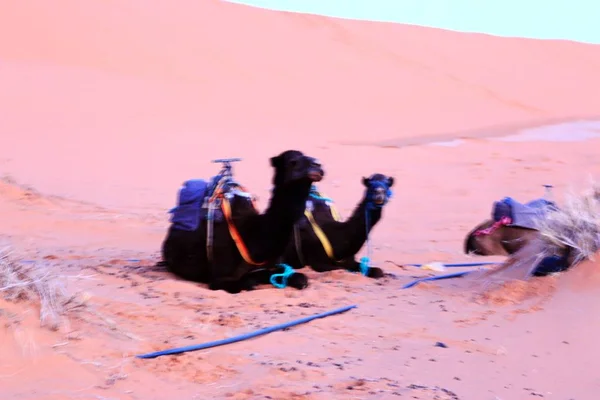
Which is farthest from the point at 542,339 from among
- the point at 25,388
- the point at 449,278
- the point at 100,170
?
the point at 100,170

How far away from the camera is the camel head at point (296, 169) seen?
621cm

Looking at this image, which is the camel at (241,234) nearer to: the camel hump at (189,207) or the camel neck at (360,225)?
the camel hump at (189,207)

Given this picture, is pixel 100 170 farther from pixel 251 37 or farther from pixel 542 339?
pixel 251 37

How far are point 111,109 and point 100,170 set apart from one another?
25.6ft

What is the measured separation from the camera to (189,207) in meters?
7.22

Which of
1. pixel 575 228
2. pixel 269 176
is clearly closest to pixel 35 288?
pixel 575 228

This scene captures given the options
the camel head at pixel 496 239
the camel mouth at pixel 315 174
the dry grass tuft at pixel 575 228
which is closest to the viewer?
the dry grass tuft at pixel 575 228

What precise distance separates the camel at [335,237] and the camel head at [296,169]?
3.28 ft

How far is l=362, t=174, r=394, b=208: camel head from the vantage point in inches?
291

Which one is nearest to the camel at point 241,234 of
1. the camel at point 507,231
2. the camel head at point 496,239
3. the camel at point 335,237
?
the camel at point 335,237

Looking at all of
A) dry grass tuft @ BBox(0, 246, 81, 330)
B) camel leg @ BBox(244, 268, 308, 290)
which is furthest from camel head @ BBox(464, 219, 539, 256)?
dry grass tuft @ BBox(0, 246, 81, 330)

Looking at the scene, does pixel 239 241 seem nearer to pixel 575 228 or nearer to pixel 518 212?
pixel 575 228

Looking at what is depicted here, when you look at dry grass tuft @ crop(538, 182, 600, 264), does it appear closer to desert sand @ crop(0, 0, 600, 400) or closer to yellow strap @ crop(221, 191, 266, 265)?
desert sand @ crop(0, 0, 600, 400)

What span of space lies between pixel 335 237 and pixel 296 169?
4.70 feet
